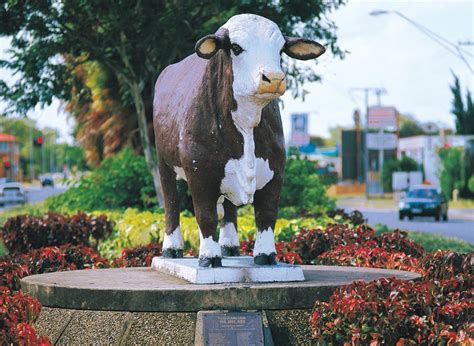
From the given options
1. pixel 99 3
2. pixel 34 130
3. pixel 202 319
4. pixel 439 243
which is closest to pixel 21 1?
pixel 99 3

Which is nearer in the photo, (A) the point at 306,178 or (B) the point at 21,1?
(B) the point at 21,1

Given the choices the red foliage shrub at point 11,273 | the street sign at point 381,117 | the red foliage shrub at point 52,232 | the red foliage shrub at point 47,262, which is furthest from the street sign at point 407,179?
the red foliage shrub at point 11,273

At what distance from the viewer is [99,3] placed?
48.9ft

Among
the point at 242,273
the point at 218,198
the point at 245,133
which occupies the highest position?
the point at 245,133

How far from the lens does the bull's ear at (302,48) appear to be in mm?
6762

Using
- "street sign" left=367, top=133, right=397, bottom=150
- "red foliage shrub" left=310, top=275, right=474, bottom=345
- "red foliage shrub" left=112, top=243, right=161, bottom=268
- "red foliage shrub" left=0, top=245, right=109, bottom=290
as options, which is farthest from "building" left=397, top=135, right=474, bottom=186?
"red foliage shrub" left=310, top=275, right=474, bottom=345

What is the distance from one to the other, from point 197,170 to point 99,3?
347 inches

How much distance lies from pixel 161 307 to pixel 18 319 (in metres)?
0.95

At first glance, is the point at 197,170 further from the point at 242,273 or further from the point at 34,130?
the point at 34,130

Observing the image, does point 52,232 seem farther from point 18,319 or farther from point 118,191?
point 18,319

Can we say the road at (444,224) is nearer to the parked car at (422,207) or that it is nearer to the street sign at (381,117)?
the parked car at (422,207)

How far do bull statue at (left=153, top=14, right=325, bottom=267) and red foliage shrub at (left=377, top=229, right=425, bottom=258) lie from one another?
2.93m

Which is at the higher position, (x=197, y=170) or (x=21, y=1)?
(x=21, y=1)

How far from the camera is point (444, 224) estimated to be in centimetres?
3067
